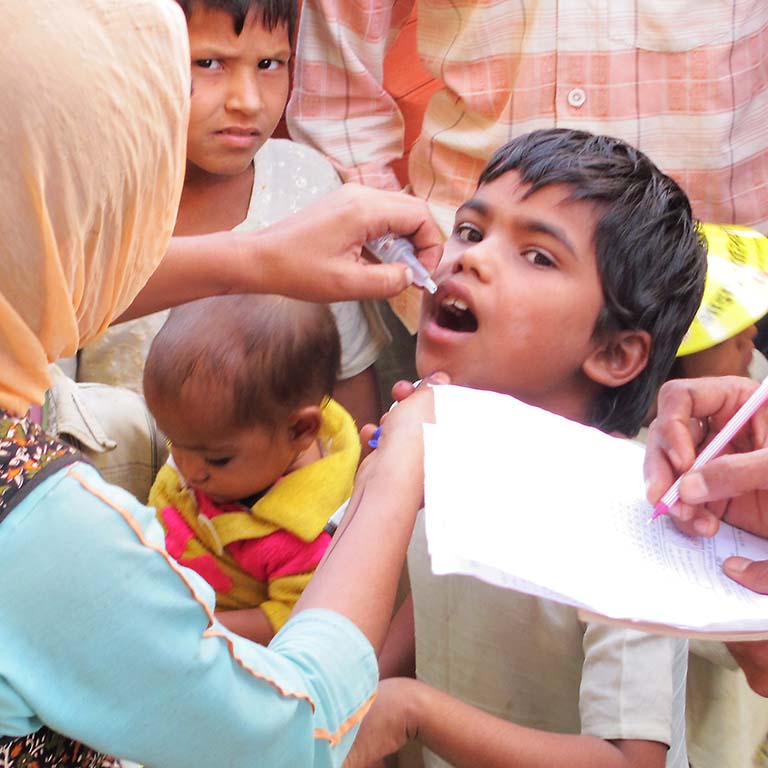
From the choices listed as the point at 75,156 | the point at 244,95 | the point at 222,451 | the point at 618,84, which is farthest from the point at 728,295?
the point at 75,156

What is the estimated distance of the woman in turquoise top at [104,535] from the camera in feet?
2.58

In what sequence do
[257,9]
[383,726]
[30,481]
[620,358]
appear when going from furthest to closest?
[257,9] < [620,358] < [383,726] < [30,481]

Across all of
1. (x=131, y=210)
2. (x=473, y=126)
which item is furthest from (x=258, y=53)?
(x=131, y=210)

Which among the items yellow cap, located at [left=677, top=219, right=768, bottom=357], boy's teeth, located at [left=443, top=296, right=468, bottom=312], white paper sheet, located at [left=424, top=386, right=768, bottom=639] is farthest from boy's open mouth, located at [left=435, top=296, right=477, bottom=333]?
yellow cap, located at [left=677, top=219, right=768, bottom=357]

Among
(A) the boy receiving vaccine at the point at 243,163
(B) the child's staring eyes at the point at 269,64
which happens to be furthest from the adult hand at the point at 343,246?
(B) the child's staring eyes at the point at 269,64

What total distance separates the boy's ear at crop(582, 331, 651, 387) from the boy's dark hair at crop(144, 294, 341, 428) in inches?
18.3

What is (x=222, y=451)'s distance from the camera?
1.64m

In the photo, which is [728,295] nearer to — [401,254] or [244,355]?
[401,254]

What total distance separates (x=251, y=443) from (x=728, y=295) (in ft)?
2.76

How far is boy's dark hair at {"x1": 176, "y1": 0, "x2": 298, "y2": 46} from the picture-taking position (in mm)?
2129

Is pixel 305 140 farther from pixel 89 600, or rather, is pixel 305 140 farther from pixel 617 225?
pixel 89 600

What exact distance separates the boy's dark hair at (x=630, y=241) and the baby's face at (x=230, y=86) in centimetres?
86

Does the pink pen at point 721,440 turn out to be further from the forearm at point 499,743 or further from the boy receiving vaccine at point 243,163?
the boy receiving vaccine at point 243,163

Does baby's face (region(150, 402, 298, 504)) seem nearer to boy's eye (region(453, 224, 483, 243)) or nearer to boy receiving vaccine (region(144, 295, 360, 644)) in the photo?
boy receiving vaccine (region(144, 295, 360, 644))
